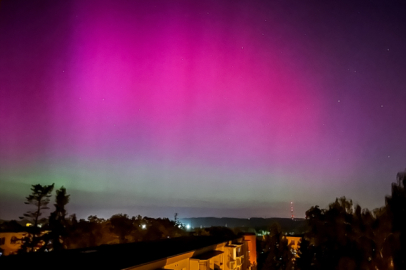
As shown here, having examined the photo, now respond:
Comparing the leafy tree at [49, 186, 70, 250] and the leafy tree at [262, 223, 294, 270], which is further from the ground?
the leafy tree at [49, 186, 70, 250]

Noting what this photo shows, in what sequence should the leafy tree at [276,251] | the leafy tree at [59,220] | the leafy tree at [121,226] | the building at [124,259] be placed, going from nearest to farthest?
the building at [124,259] < the leafy tree at [59,220] < the leafy tree at [276,251] < the leafy tree at [121,226]

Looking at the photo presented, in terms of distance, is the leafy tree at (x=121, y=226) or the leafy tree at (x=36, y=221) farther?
the leafy tree at (x=121, y=226)

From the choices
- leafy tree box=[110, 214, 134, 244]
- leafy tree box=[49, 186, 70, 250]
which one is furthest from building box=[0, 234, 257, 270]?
leafy tree box=[110, 214, 134, 244]

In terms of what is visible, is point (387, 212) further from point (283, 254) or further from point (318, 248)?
point (283, 254)

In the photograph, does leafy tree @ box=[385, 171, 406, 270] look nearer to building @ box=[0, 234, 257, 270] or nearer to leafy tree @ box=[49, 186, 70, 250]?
building @ box=[0, 234, 257, 270]

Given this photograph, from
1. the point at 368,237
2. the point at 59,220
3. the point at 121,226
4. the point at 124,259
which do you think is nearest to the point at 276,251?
the point at 368,237

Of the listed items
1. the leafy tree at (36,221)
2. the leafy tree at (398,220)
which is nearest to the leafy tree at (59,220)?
the leafy tree at (36,221)

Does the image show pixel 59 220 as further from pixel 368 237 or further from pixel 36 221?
pixel 368 237

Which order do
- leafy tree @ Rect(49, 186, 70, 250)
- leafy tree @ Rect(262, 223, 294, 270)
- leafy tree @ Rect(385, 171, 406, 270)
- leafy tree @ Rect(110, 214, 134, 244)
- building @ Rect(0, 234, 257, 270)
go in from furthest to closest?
leafy tree @ Rect(110, 214, 134, 244)
leafy tree @ Rect(262, 223, 294, 270)
leafy tree @ Rect(49, 186, 70, 250)
leafy tree @ Rect(385, 171, 406, 270)
building @ Rect(0, 234, 257, 270)

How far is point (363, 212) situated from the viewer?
15750 millimetres

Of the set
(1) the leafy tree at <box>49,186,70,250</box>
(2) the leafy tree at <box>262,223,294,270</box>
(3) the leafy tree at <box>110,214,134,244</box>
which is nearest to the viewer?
(1) the leafy tree at <box>49,186,70,250</box>

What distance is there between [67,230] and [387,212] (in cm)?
2391

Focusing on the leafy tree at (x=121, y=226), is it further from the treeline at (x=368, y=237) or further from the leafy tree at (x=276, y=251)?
the treeline at (x=368, y=237)

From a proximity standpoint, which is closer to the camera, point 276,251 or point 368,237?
point 368,237
